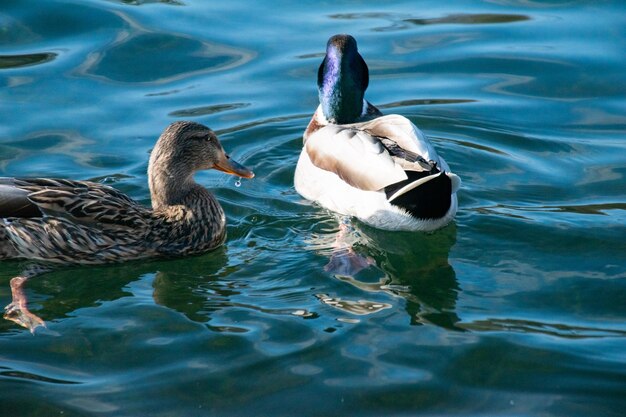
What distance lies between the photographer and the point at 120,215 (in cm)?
754

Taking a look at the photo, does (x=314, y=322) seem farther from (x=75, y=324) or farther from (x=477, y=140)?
(x=477, y=140)

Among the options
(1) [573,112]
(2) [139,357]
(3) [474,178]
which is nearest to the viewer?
(2) [139,357]

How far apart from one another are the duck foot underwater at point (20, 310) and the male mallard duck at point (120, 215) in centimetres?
2

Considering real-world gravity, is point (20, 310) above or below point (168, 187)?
below

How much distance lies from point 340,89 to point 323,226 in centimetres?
152

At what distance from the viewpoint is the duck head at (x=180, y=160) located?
774cm

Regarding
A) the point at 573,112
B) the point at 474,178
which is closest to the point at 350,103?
the point at 474,178

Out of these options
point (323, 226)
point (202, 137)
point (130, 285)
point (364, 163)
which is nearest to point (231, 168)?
point (202, 137)

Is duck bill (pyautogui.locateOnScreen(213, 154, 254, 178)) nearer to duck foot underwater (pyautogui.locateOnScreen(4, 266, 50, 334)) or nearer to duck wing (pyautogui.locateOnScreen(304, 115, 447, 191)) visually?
duck wing (pyautogui.locateOnScreen(304, 115, 447, 191))

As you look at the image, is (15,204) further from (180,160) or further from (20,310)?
(180,160)

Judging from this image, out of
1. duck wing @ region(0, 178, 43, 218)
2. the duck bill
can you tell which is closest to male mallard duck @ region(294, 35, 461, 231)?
the duck bill

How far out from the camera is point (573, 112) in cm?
1048

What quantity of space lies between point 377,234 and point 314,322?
163cm

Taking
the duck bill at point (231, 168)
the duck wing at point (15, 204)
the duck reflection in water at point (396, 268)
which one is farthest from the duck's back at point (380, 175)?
the duck wing at point (15, 204)
